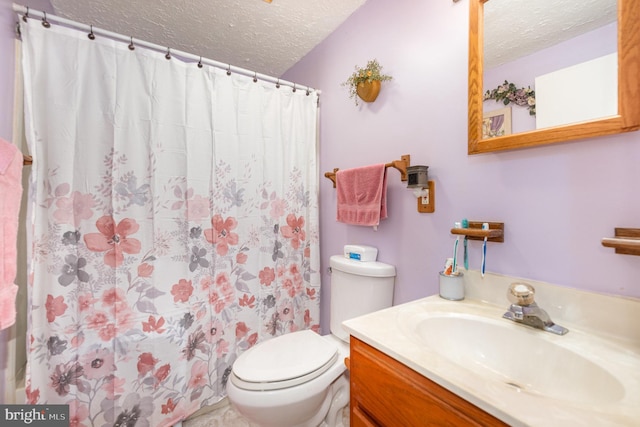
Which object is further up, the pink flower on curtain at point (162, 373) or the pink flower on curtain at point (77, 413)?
the pink flower on curtain at point (162, 373)

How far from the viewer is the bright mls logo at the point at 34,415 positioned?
3.16 feet

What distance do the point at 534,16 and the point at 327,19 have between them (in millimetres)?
1130

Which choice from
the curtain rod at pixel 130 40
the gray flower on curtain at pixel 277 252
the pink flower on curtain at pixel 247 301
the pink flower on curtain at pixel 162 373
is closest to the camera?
the curtain rod at pixel 130 40

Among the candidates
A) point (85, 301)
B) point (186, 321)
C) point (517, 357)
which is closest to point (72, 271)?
point (85, 301)

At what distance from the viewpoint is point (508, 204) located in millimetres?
909

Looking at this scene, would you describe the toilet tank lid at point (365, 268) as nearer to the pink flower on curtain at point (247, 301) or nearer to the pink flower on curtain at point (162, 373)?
the pink flower on curtain at point (247, 301)

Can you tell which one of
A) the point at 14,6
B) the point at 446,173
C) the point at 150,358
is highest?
the point at 14,6

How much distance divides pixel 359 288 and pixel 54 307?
51.6 inches

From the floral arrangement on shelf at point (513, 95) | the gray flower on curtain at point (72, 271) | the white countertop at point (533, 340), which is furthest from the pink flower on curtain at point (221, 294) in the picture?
the floral arrangement on shelf at point (513, 95)

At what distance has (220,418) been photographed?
1446 mm

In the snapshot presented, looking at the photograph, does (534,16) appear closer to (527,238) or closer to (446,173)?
(446,173)

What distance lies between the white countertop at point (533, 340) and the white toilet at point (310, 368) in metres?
0.37

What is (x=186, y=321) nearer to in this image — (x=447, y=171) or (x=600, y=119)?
(x=447, y=171)

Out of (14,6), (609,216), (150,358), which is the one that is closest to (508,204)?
(609,216)
